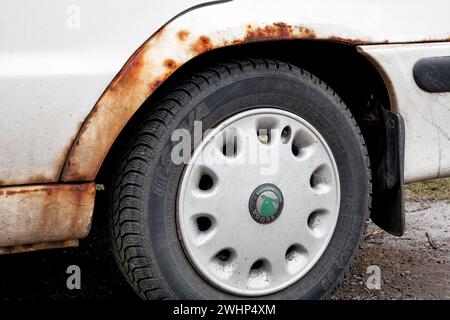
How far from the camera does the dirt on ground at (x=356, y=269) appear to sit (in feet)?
9.62

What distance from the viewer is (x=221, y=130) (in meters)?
2.34

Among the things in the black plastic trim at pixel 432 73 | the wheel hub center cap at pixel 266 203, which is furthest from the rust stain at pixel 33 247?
the black plastic trim at pixel 432 73

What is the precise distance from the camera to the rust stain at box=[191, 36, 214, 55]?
2.23 metres

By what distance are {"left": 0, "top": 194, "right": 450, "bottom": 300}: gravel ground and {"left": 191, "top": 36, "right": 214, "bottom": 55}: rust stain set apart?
0.91m

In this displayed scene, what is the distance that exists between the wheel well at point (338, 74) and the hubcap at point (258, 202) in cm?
20

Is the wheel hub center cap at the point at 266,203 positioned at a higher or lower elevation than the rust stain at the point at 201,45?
lower

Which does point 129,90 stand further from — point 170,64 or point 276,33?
point 276,33

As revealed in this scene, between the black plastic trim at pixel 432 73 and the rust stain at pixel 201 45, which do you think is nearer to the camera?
the rust stain at pixel 201 45

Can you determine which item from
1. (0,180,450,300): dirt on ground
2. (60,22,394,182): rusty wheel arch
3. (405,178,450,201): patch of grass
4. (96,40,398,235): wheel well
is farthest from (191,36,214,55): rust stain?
(405,178,450,201): patch of grass

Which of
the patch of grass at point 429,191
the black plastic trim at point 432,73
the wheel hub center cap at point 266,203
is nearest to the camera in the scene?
the wheel hub center cap at point 266,203

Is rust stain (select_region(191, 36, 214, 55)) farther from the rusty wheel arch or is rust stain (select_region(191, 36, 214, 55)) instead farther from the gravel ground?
the gravel ground

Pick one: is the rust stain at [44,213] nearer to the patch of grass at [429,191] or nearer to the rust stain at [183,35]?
the rust stain at [183,35]

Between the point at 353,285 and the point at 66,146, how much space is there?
4.45 feet

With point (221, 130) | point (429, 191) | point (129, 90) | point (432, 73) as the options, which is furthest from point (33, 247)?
point (429, 191)
